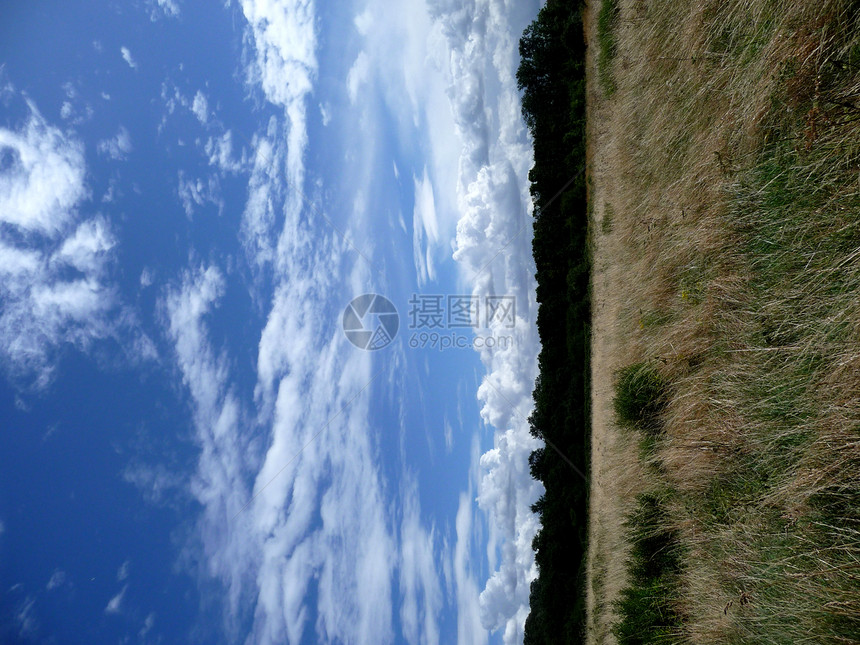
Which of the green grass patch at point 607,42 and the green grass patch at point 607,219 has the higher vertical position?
the green grass patch at point 607,42

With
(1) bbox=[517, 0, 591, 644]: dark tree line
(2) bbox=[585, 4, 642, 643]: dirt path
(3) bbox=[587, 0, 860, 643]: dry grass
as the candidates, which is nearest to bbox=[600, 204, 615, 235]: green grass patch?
(2) bbox=[585, 4, 642, 643]: dirt path

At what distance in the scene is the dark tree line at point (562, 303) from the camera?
1420 cm

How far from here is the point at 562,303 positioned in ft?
54.7

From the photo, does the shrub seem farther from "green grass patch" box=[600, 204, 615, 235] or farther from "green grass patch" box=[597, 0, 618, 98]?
"green grass patch" box=[597, 0, 618, 98]

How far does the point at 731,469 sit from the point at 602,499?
22.5 feet

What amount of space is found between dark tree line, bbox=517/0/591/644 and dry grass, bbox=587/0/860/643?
23.3 feet

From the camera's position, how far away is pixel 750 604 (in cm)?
393

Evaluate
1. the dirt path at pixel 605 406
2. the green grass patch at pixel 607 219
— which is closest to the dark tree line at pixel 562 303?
the dirt path at pixel 605 406

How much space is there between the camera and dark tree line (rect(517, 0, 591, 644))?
14195 mm

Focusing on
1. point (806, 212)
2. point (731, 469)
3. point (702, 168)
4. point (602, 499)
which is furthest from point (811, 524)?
point (602, 499)

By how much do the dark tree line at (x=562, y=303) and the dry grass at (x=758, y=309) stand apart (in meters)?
7.09

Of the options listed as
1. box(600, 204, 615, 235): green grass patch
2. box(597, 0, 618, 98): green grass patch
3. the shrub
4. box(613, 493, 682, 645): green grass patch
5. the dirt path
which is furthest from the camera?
box(597, 0, 618, 98): green grass patch

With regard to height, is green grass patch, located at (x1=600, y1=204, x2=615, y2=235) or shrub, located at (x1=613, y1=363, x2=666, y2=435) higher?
green grass patch, located at (x1=600, y1=204, x2=615, y2=235)

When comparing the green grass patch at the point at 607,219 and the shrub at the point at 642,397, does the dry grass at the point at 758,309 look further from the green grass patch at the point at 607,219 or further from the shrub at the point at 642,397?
the green grass patch at the point at 607,219
